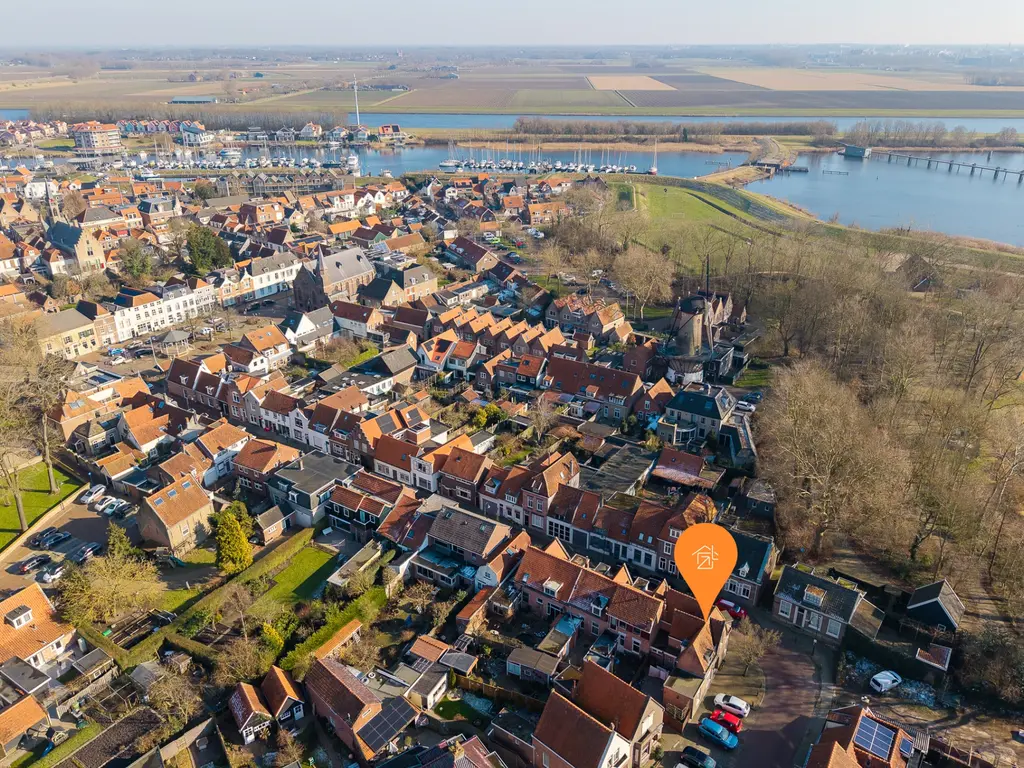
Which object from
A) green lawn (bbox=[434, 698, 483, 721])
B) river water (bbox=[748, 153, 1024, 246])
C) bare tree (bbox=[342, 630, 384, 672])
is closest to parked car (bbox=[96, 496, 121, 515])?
bare tree (bbox=[342, 630, 384, 672])

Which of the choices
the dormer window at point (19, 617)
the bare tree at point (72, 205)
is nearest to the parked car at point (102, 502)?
the dormer window at point (19, 617)

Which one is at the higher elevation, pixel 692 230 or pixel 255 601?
pixel 692 230

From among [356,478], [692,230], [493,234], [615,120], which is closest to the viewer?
[356,478]

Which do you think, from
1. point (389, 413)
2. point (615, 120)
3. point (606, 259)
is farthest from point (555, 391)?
point (615, 120)

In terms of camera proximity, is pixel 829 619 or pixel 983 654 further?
pixel 829 619

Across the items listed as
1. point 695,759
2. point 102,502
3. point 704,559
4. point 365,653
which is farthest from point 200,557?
point 695,759

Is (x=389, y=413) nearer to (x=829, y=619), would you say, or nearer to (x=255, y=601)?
(x=255, y=601)
